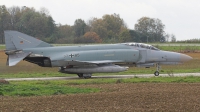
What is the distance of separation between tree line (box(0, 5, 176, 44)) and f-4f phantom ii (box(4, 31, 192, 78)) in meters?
40.7

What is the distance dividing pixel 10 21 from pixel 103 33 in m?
18.3

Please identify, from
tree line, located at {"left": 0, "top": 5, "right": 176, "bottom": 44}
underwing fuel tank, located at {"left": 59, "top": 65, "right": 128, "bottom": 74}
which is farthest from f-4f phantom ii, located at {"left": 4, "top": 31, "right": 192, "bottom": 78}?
tree line, located at {"left": 0, "top": 5, "right": 176, "bottom": 44}

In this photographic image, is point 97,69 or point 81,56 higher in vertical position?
point 81,56

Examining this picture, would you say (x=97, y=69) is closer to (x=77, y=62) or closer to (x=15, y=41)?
(x=77, y=62)

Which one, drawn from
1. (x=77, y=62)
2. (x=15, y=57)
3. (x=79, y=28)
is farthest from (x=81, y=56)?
(x=79, y=28)

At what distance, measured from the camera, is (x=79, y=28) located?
9288 centimetres

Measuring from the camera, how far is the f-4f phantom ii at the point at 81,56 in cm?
2889

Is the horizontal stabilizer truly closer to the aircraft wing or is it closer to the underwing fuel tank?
the aircraft wing

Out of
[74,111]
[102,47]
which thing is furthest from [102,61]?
[74,111]

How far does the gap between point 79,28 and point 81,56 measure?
63.8 m

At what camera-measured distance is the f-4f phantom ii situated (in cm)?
2889

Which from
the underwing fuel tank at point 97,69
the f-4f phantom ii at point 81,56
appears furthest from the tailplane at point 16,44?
the underwing fuel tank at point 97,69

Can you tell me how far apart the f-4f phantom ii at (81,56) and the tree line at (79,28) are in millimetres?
40723

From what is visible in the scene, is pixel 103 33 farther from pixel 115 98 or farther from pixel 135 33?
pixel 115 98
